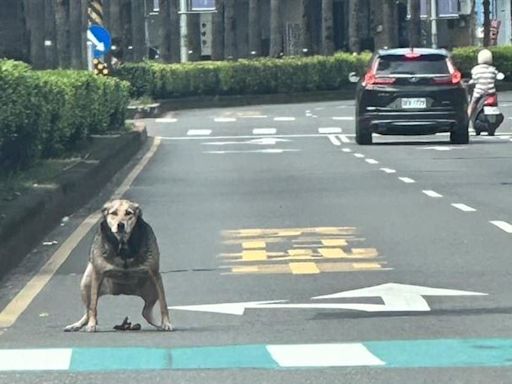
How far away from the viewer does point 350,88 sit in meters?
63.4

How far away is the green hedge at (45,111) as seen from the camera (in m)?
18.8

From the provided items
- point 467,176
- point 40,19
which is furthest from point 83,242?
point 40,19

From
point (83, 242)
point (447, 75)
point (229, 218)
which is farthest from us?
point (447, 75)

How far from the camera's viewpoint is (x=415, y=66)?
31.4 m

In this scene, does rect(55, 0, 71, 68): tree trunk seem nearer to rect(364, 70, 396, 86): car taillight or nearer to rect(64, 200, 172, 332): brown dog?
rect(364, 70, 396, 86): car taillight

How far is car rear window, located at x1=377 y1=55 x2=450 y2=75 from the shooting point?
103 feet

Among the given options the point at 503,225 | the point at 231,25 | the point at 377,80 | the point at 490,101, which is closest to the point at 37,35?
the point at 231,25

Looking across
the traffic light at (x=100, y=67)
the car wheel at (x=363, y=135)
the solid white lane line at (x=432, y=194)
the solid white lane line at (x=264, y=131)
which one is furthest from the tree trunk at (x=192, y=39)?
the solid white lane line at (x=432, y=194)

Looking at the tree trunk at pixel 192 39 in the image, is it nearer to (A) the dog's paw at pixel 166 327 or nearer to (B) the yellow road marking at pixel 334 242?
(B) the yellow road marking at pixel 334 242

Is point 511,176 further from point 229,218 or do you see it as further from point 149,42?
point 149,42

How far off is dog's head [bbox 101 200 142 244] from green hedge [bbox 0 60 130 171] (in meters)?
8.04

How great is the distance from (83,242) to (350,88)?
47.6 m

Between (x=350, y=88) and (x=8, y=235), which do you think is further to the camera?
(x=350, y=88)

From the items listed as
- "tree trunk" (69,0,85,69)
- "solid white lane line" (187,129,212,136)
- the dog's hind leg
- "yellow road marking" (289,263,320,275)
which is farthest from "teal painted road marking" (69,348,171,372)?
"tree trunk" (69,0,85,69)
